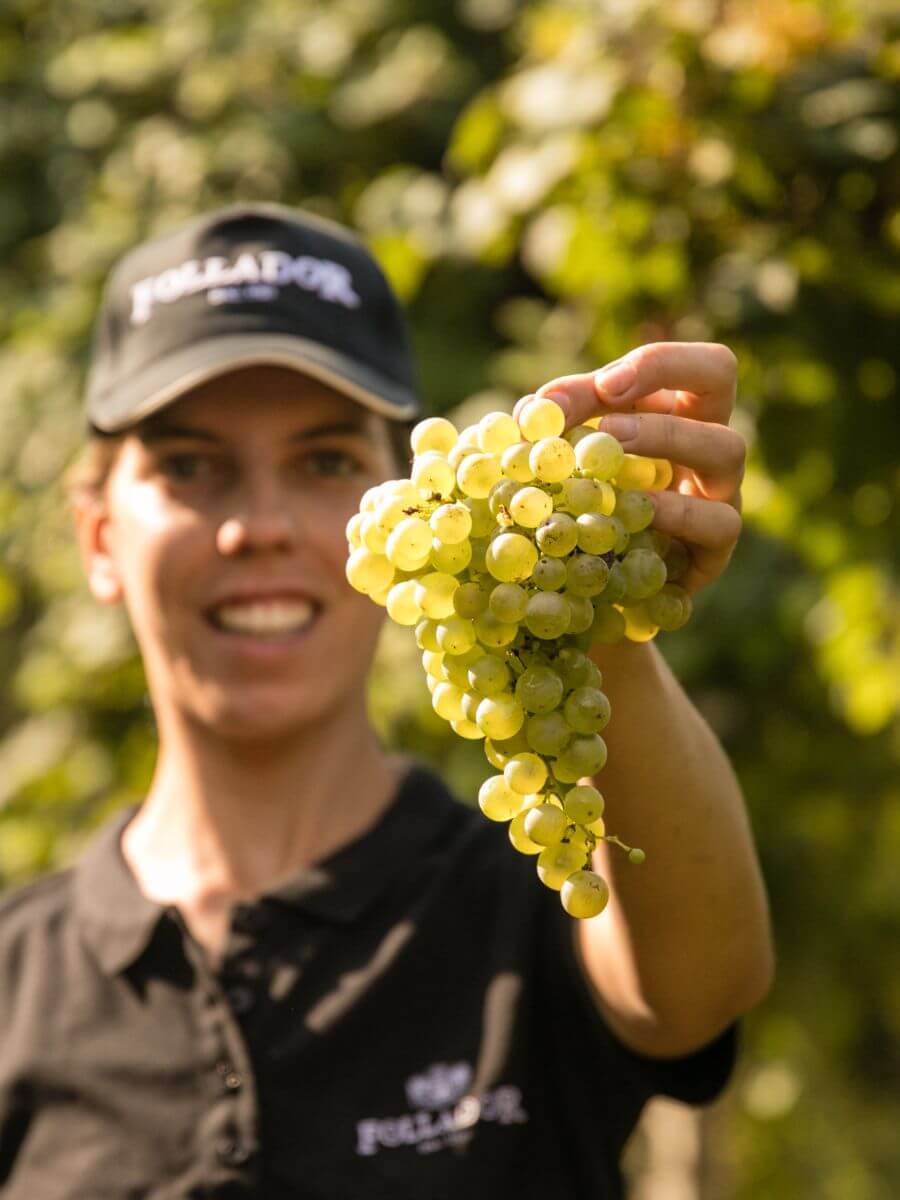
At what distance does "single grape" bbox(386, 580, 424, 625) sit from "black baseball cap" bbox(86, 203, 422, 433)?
809mm

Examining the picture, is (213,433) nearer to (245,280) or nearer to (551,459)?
(245,280)

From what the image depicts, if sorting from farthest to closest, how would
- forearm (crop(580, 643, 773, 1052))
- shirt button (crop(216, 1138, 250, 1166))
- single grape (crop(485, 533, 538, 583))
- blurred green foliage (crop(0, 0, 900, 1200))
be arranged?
blurred green foliage (crop(0, 0, 900, 1200)) → shirt button (crop(216, 1138, 250, 1166)) → forearm (crop(580, 643, 773, 1052)) → single grape (crop(485, 533, 538, 583))

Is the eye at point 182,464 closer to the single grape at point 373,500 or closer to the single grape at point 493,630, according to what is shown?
the single grape at point 373,500

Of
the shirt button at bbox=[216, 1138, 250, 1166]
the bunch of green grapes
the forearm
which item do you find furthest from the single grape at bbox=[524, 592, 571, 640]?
the shirt button at bbox=[216, 1138, 250, 1166]

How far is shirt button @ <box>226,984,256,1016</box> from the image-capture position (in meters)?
1.88

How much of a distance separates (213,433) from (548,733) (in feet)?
3.12

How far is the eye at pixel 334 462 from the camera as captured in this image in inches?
79.8

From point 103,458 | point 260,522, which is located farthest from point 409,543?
point 103,458

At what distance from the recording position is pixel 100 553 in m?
2.22

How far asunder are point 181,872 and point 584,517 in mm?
1091

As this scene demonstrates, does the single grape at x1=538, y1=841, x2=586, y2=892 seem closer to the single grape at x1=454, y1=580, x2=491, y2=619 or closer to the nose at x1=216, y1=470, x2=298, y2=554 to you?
the single grape at x1=454, y1=580, x2=491, y2=619

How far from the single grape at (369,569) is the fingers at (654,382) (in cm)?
17

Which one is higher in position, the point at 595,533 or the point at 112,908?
the point at 595,533

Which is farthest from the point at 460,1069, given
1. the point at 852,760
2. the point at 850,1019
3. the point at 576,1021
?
the point at 850,1019
